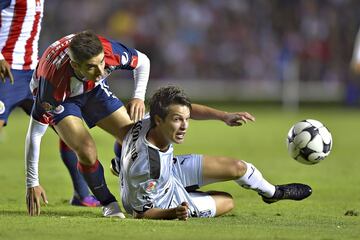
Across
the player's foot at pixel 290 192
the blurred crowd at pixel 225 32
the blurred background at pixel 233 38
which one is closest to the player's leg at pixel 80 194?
the player's foot at pixel 290 192

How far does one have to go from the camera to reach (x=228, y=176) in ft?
26.1

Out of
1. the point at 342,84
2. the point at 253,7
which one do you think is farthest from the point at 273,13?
the point at 342,84

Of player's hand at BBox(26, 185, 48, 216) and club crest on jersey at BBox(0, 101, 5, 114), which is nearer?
player's hand at BBox(26, 185, 48, 216)

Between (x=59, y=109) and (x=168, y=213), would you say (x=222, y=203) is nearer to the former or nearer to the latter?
(x=168, y=213)

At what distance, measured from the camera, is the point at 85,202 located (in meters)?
9.11

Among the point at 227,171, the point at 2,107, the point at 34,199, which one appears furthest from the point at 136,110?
the point at 2,107

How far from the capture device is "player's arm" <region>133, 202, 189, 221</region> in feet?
24.1

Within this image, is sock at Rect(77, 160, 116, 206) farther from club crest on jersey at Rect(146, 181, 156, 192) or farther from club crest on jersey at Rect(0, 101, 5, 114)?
club crest on jersey at Rect(0, 101, 5, 114)

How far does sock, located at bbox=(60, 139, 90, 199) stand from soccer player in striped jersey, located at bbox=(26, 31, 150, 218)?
866 millimetres

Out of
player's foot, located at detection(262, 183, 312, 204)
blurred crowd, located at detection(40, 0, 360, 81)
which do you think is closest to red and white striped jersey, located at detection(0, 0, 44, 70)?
player's foot, located at detection(262, 183, 312, 204)

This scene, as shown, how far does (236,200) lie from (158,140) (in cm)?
209

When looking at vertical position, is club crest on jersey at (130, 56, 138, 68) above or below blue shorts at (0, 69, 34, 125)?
above

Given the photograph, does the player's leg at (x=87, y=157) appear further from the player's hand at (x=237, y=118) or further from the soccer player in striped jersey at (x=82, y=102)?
the player's hand at (x=237, y=118)

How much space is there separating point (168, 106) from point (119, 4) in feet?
67.6
